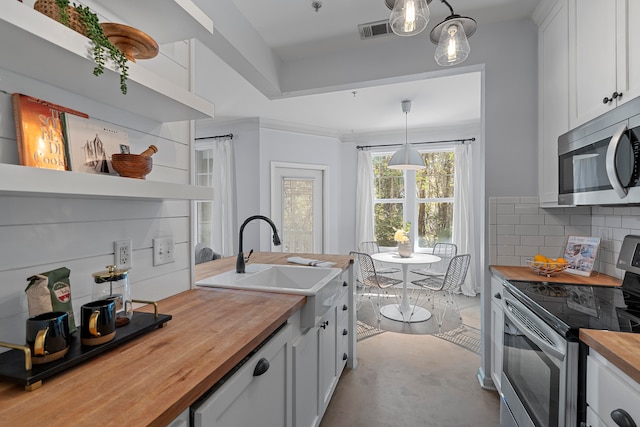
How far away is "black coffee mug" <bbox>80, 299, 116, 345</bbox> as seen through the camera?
2.76ft

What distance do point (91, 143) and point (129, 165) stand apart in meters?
0.14

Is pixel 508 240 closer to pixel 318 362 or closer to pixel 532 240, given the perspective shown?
pixel 532 240

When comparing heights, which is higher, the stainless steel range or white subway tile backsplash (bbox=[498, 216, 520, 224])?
white subway tile backsplash (bbox=[498, 216, 520, 224])

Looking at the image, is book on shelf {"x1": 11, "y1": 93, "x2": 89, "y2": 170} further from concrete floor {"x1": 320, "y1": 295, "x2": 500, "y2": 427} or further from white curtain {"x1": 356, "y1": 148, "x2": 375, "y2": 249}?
white curtain {"x1": 356, "y1": 148, "x2": 375, "y2": 249}

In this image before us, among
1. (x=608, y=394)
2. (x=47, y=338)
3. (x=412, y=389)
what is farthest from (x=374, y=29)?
(x=412, y=389)

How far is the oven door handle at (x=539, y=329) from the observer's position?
116 cm

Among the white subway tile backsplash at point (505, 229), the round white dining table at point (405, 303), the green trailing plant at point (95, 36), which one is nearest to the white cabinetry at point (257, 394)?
the green trailing plant at point (95, 36)

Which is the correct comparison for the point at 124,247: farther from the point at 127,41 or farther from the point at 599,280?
the point at 599,280

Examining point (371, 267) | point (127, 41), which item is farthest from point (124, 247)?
point (371, 267)

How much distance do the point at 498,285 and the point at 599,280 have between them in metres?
0.50

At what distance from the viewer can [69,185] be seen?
0.75 metres

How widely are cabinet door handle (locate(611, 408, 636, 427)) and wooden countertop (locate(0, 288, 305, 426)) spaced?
1.04 metres

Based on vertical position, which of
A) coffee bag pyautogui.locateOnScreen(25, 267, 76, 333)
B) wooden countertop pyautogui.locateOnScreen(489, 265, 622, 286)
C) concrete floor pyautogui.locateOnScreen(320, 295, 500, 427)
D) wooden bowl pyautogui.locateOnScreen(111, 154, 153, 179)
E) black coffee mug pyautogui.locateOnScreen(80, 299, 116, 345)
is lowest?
concrete floor pyautogui.locateOnScreen(320, 295, 500, 427)

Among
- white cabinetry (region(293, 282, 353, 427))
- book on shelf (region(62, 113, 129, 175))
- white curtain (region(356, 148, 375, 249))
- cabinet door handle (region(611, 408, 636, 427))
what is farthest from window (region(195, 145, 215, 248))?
cabinet door handle (region(611, 408, 636, 427))
